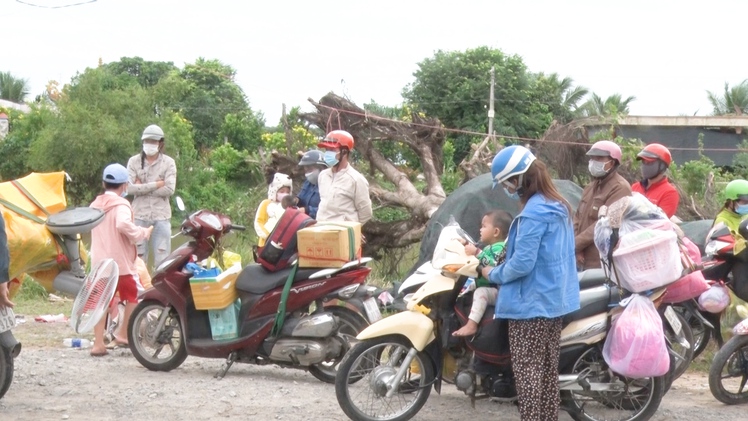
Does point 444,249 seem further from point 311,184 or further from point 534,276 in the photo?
point 311,184

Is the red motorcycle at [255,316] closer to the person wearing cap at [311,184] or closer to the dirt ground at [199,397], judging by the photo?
the dirt ground at [199,397]

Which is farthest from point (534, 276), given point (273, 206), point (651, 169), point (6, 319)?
point (273, 206)

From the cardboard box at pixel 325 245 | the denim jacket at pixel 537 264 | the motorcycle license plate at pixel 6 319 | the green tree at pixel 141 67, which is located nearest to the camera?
the denim jacket at pixel 537 264

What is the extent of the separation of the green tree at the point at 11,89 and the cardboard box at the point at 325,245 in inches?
2365

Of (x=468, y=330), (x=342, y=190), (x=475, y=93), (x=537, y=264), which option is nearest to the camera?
(x=537, y=264)

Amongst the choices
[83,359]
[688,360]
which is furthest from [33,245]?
[688,360]

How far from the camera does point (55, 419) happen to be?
20.0 ft

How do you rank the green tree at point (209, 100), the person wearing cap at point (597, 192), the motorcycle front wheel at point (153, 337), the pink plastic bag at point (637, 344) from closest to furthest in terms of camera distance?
the pink plastic bag at point (637, 344) < the person wearing cap at point (597, 192) < the motorcycle front wheel at point (153, 337) < the green tree at point (209, 100)

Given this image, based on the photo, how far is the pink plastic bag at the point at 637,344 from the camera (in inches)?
219

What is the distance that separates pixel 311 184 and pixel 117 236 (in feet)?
6.22

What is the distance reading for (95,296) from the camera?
763cm

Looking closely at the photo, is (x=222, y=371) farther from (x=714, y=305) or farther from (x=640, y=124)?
(x=640, y=124)

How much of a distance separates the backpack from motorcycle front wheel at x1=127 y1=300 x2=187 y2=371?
0.92m

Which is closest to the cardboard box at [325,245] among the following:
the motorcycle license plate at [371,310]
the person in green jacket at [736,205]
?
the motorcycle license plate at [371,310]
